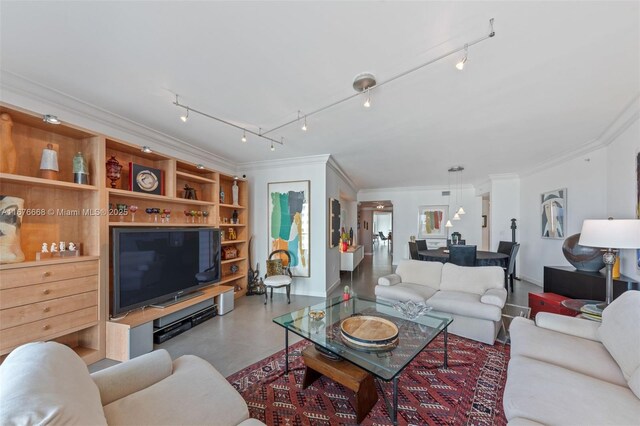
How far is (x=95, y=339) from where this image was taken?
2455 millimetres

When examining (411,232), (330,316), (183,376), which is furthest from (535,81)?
(411,232)

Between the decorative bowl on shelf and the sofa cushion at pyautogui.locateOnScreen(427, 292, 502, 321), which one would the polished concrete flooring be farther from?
the sofa cushion at pyautogui.locateOnScreen(427, 292, 502, 321)

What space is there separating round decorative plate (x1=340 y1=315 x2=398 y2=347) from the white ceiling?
2.05m

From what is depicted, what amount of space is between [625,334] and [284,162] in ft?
14.5

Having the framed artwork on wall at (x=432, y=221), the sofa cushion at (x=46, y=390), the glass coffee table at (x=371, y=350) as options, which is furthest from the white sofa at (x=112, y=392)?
the framed artwork on wall at (x=432, y=221)

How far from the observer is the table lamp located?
2.09m

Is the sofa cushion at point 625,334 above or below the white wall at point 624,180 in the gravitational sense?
below

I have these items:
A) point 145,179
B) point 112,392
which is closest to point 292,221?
point 145,179

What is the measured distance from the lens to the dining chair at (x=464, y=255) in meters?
4.33

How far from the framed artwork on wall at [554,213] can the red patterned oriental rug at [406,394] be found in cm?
346

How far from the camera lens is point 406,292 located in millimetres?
3152

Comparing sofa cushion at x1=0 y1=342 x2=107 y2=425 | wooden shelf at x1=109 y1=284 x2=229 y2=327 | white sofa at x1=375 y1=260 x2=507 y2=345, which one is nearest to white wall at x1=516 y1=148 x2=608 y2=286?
white sofa at x1=375 y1=260 x2=507 y2=345

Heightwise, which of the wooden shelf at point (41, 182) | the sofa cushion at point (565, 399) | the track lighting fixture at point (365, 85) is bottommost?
the sofa cushion at point (565, 399)

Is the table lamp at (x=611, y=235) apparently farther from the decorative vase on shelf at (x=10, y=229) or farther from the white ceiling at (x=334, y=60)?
the decorative vase on shelf at (x=10, y=229)
